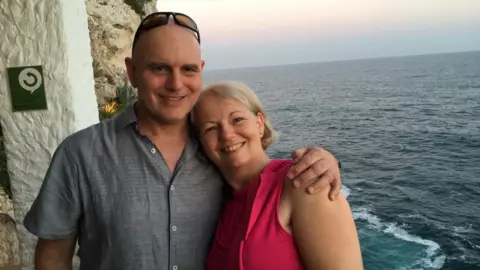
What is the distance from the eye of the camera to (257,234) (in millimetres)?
1888

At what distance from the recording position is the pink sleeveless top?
6.10ft

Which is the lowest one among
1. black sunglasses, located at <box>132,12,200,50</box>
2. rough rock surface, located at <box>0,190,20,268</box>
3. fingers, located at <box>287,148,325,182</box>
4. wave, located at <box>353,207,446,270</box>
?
wave, located at <box>353,207,446,270</box>

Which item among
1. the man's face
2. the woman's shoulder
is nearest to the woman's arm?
the woman's shoulder

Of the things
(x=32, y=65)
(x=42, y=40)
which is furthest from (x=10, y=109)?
(x=42, y=40)

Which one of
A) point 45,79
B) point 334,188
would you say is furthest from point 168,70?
point 45,79

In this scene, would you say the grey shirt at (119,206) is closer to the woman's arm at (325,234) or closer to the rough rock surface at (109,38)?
the woman's arm at (325,234)

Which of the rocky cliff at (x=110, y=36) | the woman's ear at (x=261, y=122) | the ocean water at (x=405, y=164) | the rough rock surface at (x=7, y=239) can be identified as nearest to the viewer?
the woman's ear at (x=261, y=122)

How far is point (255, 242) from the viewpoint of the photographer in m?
1.88

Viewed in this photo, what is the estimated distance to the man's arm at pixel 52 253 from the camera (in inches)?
85.7

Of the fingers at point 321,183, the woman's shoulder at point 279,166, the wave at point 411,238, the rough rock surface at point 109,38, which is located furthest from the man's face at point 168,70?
the wave at point 411,238

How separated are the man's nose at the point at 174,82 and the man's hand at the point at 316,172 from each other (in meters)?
0.64

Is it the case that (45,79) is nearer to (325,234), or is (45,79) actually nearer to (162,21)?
(162,21)

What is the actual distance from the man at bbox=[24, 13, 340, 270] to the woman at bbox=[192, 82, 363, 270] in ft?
0.49

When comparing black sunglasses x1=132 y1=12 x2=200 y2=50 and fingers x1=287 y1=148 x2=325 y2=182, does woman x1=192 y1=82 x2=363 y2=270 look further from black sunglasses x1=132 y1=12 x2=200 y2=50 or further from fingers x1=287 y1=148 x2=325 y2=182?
black sunglasses x1=132 y1=12 x2=200 y2=50
